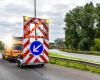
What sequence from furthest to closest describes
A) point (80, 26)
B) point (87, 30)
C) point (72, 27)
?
point (72, 27) < point (80, 26) < point (87, 30)

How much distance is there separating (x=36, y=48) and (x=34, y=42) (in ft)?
1.33

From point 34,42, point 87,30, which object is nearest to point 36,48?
point 34,42

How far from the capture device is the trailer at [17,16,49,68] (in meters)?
18.8

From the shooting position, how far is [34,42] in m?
19.0

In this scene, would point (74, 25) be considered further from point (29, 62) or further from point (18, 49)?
point (29, 62)

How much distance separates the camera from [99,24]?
80000 millimetres

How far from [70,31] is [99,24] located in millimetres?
14955

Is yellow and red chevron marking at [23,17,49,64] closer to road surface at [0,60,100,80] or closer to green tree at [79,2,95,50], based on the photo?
road surface at [0,60,100,80]

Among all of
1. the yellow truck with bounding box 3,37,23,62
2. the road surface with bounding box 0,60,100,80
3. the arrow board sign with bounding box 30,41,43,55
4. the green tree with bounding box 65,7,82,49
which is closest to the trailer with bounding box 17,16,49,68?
the arrow board sign with bounding box 30,41,43,55

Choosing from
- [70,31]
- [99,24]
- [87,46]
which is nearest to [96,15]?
[99,24]

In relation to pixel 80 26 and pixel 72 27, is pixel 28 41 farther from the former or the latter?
pixel 72 27

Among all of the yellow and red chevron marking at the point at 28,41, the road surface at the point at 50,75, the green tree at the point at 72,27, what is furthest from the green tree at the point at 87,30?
the road surface at the point at 50,75

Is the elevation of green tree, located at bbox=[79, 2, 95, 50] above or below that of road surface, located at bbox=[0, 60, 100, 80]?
above

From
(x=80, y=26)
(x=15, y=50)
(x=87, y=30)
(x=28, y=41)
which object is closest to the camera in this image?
(x=28, y=41)
